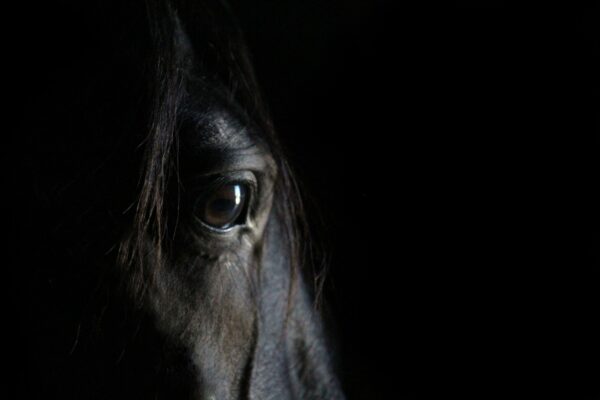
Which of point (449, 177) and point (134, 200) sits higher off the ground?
point (449, 177)

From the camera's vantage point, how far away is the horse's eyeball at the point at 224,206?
1.91 ft

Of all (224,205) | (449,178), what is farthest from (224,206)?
(449,178)

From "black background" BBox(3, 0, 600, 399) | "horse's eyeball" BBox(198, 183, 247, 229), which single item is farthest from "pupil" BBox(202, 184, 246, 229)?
"black background" BBox(3, 0, 600, 399)

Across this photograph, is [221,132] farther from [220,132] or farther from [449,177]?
[449,177]

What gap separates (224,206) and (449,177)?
0.37 meters

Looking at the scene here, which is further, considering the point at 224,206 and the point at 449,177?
the point at 449,177

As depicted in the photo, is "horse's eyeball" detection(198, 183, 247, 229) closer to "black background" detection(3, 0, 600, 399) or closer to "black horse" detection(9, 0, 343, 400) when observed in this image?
"black horse" detection(9, 0, 343, 400)

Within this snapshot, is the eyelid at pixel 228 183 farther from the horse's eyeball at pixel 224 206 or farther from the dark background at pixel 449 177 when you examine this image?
the dark background at pixel 449 177

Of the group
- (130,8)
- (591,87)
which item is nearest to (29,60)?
(130,8)

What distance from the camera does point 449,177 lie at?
89 centimetres

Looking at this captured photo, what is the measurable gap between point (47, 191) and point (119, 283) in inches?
3.2

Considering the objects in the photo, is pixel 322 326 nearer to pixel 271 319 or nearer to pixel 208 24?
pixel 271 319

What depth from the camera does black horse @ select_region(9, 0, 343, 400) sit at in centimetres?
53

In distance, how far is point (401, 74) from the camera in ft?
2.97
